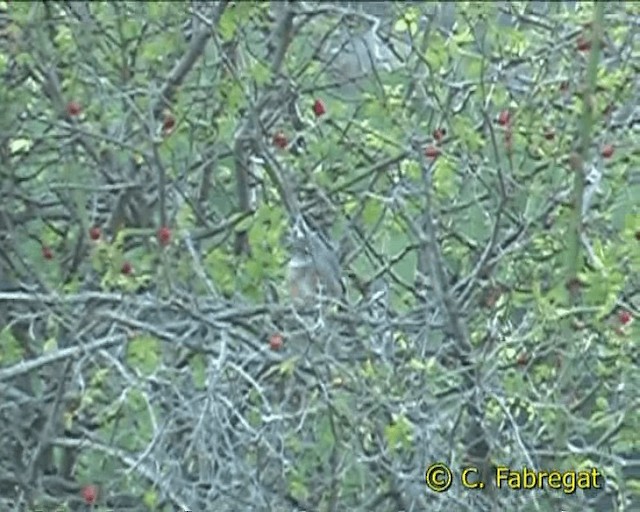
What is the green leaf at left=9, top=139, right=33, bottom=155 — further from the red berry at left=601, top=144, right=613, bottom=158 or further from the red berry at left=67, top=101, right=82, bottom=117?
the red berry at left=601, top=144, right=613, bottom=158

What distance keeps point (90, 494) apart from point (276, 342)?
64 cm

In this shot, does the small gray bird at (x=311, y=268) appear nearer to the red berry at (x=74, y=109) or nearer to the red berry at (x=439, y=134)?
the red berry at (x=439, y=134)

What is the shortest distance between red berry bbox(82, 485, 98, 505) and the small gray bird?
69 centimetres

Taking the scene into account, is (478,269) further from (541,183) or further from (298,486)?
(298,486)

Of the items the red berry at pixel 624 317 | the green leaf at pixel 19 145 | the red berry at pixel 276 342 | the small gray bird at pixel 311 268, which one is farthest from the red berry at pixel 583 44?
the green leaf at pixel 19 145

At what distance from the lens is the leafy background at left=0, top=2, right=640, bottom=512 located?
12.1ft

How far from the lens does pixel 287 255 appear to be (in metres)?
3.93

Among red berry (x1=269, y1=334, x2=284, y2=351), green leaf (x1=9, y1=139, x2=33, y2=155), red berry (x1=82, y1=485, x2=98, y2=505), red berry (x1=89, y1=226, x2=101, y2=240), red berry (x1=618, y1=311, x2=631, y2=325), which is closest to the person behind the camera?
red berry (x1=269, y1=334, x2=284, y2=351)

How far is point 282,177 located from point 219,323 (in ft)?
1.33

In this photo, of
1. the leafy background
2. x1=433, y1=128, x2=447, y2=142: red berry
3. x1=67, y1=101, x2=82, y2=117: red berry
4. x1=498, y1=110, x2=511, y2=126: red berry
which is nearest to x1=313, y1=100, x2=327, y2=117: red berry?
the leafy background

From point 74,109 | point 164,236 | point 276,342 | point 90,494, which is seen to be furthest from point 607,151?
point 90,494

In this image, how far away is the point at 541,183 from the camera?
4.02 meters

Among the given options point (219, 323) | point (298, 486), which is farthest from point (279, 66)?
point (298, 486)

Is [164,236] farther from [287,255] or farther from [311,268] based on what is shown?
[311,268]
